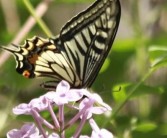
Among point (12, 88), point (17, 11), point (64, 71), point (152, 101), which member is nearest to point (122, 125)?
point (64, 71)

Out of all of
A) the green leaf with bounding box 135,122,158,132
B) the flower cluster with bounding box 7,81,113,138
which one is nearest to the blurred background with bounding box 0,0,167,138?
the green leaf with bounding box 135,122,158,132

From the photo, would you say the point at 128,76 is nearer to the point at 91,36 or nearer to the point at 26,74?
the point at 91,36

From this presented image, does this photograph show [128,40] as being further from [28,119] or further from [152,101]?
[28,119]

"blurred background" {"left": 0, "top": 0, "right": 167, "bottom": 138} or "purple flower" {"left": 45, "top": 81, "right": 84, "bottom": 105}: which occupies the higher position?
"blurred background" {"left": 0, "top": 0, "right": 167, "bottom": 138}

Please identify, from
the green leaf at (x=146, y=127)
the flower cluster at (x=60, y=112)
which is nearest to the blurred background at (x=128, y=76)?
the green leaf at (x=146, y=127)

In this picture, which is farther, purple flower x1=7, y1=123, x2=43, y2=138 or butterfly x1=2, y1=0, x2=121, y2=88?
butterfly x1=2, y1=0, x2=121, y2=88

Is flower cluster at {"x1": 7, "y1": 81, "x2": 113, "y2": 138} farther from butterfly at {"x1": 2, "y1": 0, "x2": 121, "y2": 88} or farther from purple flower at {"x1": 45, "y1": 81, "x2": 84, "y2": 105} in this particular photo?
butterfly at {"x1": 2, "y1": 0, "x2": 121, "y2": 88}

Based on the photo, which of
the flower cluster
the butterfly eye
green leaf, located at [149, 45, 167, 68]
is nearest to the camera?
the flower cluster
